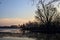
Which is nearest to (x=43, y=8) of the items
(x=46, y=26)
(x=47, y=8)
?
(x=47, y=8)

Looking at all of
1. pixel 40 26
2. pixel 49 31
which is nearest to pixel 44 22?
pixel 40 26

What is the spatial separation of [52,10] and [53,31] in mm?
7096

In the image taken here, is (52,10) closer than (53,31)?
No

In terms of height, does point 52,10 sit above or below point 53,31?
above

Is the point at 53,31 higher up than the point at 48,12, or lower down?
lower down

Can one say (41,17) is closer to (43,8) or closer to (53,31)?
(43,8)

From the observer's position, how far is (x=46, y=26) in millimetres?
57531

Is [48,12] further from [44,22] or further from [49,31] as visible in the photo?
[49,31]

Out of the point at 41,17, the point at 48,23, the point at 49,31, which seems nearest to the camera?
the point at 49,31

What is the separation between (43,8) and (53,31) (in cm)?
779

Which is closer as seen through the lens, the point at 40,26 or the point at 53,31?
the point at 53,31

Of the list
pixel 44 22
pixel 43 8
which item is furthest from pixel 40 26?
pixel 43 8

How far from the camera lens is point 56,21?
6050 cm

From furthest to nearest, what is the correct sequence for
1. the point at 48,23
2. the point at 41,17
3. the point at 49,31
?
the point at 41,17, the point at 48,23, the point at 49,31
